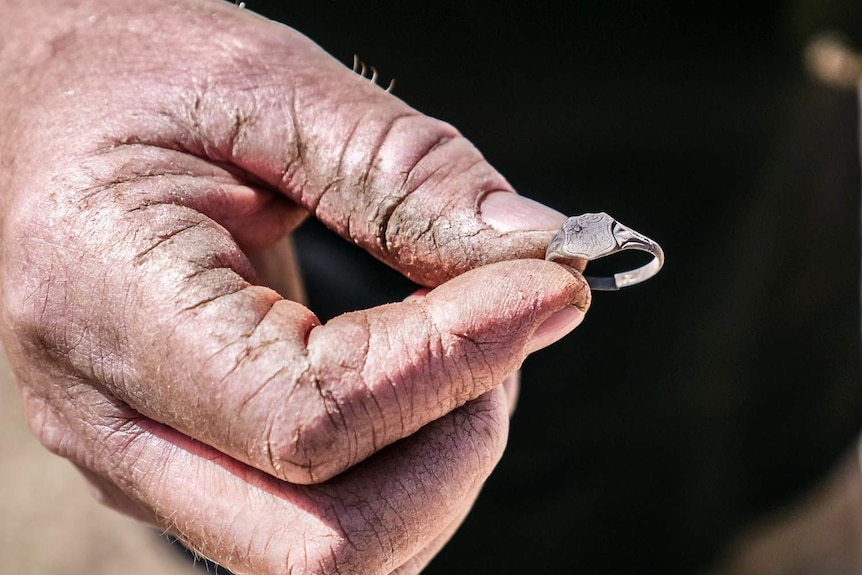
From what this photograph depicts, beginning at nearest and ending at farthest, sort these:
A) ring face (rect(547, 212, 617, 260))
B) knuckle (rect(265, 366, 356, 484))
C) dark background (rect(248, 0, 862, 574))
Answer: knuckle (rect(265, 366, 356, 484)), ring face (rect(547, 212, 617, 260)), dark background (rect(248, 0, 862, 574))

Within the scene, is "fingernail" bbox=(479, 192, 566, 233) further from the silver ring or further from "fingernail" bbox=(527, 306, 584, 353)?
"fingernail" bbox=(527, 306, 584, 353)

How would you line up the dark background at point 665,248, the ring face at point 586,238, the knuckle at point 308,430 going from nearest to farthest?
the knuckle at point 308,430
the ring face at point 586,238
the dark background at point 665,248

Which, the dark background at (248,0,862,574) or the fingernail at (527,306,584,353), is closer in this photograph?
the fingernail at (527,306,584,353)

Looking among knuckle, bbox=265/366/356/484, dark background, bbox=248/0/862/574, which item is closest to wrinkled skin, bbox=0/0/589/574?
knuckle, bbox=265/366/356/484

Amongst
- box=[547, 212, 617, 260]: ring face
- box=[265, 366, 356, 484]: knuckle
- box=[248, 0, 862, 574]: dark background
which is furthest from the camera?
box=[248, 0, 862, 574]: dark background

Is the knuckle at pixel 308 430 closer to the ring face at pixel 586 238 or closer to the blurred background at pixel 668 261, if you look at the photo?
the ring face at pixel 586 238

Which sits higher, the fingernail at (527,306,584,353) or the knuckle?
the fingernail at (527,306,584,353)

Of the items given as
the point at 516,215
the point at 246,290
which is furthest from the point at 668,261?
the point at 246,290

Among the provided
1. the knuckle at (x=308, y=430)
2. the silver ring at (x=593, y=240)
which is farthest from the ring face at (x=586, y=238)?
the knuckle at (x=308, y=430)
